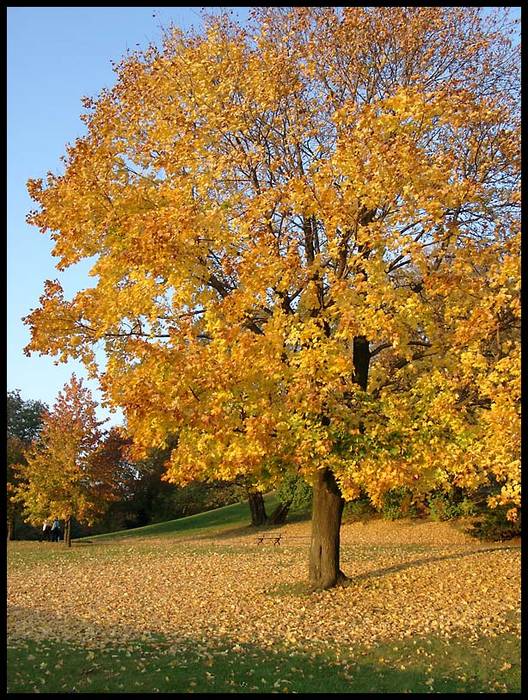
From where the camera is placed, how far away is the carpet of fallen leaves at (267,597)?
10.3 m

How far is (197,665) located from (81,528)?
41350 mm

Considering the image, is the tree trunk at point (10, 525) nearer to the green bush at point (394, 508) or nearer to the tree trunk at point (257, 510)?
the tree trunk at point (257, 510)

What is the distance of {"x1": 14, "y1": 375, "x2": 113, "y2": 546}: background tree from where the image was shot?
28688 millimetres

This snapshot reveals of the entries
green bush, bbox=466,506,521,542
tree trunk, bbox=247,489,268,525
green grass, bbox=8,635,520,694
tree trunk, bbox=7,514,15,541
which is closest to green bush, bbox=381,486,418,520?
green bush, bbox=466,506,521,542

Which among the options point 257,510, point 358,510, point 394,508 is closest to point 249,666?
point 394,508

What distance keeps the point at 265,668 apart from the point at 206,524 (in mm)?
30201

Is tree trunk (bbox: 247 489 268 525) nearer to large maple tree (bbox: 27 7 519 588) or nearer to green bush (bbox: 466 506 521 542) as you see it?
green bush (bbox: 466 506 521 542)

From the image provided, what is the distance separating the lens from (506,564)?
15.7 metres

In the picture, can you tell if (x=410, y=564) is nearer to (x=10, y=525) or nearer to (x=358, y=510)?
(x=358, y=510)

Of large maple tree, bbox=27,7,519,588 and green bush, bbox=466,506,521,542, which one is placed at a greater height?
large maple tree, bbox=27,7,519,588

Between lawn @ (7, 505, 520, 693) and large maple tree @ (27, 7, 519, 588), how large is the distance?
1959 millimetres

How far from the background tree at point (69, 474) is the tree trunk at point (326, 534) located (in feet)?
56.0

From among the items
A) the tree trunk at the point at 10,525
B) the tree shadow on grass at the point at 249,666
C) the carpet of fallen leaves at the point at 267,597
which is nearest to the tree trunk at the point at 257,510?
the carpet of fallen leaves at the point at 267,597

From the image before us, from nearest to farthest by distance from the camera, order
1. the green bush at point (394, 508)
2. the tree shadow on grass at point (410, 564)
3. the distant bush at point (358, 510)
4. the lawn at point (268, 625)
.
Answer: the lawn at point (268, 625)
the tree shadow on grass at point (410, 564)
the green bush at point (394, 508)
the distant bush at point (358, 510)
